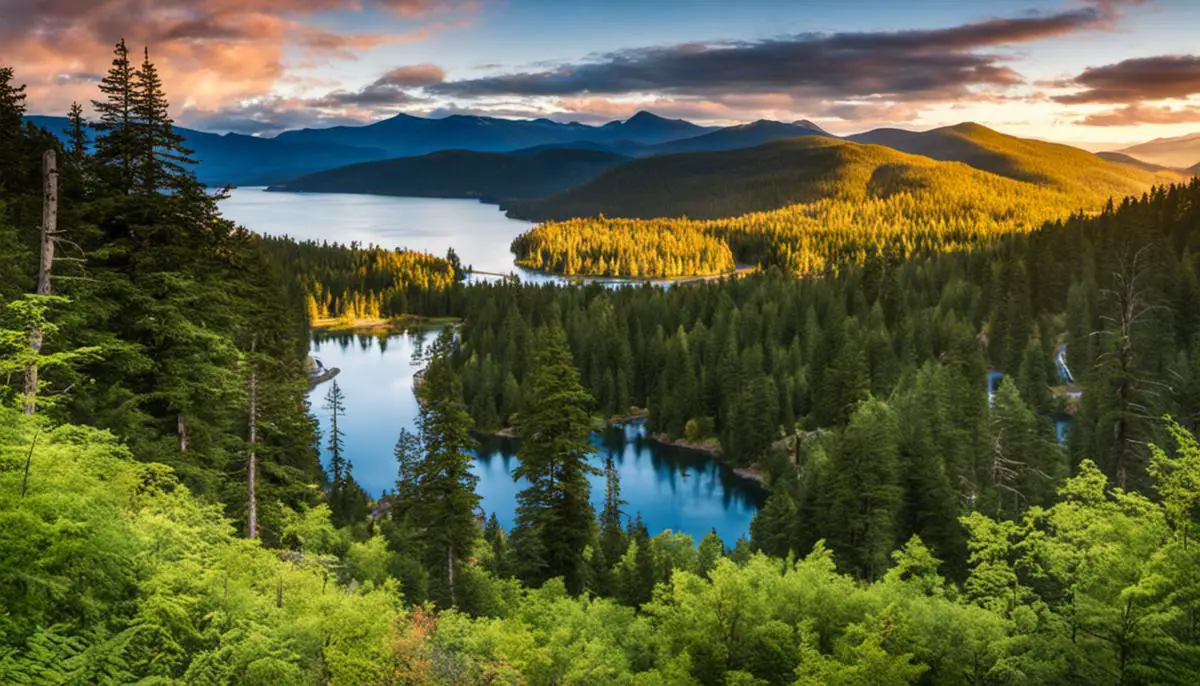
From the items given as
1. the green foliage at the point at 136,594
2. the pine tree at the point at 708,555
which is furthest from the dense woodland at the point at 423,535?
the pine tree at the point at 708,555

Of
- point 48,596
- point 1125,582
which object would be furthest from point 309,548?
point 1125,582

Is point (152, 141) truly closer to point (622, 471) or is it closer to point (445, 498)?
point (445, 498)

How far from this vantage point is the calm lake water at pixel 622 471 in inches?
3145

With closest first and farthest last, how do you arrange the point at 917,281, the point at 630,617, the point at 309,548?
the point at 630,617, the point at 309,548, the point at 917,281

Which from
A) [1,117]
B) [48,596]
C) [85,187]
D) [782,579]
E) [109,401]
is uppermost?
[1,117]

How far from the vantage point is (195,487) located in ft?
88.0

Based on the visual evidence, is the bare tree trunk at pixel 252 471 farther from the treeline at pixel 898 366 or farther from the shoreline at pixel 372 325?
the shoreline at pixel 372 325

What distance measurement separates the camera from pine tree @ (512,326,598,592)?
39.4m

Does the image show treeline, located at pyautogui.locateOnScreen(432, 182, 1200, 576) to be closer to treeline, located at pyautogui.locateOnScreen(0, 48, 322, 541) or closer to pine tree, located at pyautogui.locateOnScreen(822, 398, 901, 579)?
pine tree, located at pyautogui.locateOnScreen(822, 398, 901, 579)

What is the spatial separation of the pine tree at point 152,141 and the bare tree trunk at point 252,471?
Answer: 675cm

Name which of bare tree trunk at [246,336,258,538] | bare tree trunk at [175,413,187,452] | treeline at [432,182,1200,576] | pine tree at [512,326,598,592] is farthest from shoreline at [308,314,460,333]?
bare tree trunk at [175,413,187,452]

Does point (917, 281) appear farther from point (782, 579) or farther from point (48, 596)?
point (48, 596)

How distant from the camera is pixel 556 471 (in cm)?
4028

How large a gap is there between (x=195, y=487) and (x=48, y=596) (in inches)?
574
